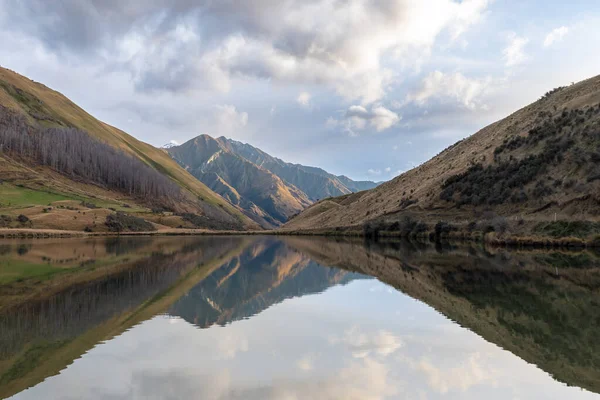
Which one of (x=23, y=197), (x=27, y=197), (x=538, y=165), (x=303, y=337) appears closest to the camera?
(x=303, y=337)

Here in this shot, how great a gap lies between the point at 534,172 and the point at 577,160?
696 centimetres

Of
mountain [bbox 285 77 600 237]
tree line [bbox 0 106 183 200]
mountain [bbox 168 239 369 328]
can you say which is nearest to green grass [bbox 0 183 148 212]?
tree line [bbox 0 106 183 200]

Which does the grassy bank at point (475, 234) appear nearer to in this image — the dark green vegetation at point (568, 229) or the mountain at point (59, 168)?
the dark green vegetation at point (568, 229)

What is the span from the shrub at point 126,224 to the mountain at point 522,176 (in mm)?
63260

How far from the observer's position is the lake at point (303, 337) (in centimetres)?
998

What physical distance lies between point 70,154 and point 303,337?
19980 centimetres

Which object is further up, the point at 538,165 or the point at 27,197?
the point at 27,197

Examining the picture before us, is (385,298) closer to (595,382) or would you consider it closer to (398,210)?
(595,382)

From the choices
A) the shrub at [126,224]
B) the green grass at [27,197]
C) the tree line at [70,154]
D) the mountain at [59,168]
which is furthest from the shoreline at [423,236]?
the tree line at [70,154]

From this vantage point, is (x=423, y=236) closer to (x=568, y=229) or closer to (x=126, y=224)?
(x=568, y=229)

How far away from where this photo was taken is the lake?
32.8 ft

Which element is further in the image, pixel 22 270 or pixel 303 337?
pixel 22 270

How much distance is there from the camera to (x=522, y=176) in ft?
217

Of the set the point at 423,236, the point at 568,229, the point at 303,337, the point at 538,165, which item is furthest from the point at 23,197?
the point at 568,229
